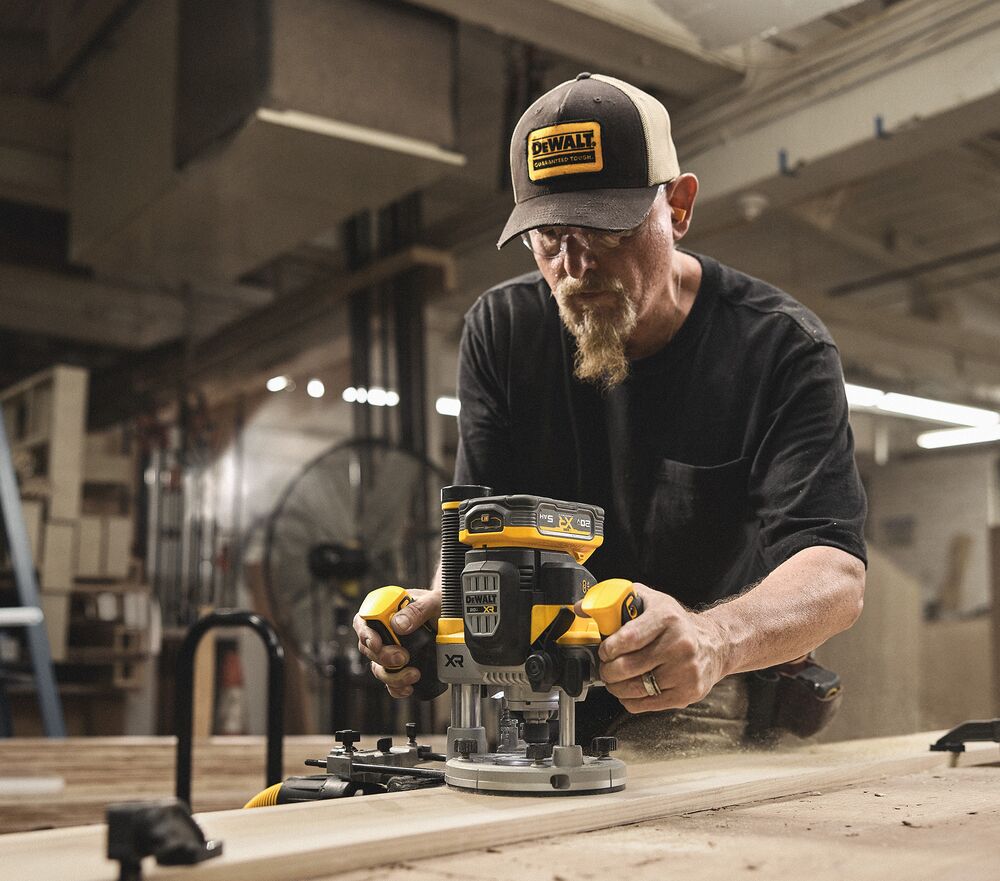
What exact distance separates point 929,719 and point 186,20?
464cm

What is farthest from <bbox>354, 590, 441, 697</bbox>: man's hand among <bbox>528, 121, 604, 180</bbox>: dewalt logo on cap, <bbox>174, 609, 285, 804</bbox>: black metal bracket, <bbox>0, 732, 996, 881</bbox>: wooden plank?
<bbox>174, 609, 285, 804</bbox>: black metal bracket

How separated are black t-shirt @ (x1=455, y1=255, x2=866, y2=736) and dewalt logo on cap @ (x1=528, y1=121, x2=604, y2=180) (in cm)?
36

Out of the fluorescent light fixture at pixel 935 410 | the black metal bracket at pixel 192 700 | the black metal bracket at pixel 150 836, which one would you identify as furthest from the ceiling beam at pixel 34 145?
the fluorescent light fixture at pixel 935 410

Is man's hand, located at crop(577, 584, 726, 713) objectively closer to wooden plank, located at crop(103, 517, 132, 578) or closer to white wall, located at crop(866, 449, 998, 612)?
wooden plank, located at crop(103, 517, 132, 578)

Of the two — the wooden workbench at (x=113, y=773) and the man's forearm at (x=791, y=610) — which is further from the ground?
the man's forearm at (x=791, y=610)

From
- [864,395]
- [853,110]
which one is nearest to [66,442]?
[853,110]

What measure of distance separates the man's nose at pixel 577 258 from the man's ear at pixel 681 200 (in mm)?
192

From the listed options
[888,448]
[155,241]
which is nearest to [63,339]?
[155,241]

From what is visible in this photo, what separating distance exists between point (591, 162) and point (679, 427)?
457mm

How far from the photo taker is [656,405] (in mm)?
1708

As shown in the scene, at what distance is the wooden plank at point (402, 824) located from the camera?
2.74 feet

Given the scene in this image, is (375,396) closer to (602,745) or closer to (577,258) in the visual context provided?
(577,258)

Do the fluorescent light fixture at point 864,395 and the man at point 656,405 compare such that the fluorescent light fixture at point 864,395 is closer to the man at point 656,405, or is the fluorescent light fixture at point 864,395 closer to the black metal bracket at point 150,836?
the man at point 656,405

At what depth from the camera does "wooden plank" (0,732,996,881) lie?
2.74 ft
